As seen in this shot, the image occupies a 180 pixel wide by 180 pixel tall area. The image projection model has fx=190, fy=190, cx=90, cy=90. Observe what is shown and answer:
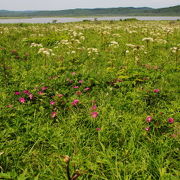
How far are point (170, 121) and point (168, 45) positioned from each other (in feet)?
26.3

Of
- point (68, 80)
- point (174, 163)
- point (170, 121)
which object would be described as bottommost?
point (174, 163)

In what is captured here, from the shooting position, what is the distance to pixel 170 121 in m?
3.23

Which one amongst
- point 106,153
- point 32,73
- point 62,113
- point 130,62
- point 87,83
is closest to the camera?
point 106,153

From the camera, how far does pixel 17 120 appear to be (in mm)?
3332

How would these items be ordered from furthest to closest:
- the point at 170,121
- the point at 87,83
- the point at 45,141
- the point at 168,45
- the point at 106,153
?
the point at 168,45, the point at 87,83, the point at 170,121, the point at 45,141, the point at 106,153

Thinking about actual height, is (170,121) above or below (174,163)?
above

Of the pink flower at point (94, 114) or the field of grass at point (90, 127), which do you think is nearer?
the field of grass at point (90, 127)

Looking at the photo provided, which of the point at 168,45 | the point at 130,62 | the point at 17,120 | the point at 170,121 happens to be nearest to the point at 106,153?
the point at 170,121

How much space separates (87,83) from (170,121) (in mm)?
2331

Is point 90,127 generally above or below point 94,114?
below

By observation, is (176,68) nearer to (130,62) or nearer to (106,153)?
(130,62)

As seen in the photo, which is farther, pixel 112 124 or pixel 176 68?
pixel 176 68

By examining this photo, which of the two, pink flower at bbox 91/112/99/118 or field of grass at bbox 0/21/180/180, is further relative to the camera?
pink flower at bbox 91/112/99/118

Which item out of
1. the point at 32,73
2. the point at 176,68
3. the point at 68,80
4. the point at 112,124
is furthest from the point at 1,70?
the point at 176,68
